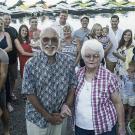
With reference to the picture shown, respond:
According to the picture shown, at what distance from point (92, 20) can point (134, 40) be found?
6454 mm

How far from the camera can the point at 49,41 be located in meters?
2.91

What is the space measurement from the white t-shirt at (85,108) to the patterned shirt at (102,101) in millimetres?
35

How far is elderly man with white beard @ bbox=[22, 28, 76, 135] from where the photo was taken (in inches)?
114

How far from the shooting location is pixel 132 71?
5.04 meters

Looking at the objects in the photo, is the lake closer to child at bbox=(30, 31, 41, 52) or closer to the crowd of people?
child at bbox=(30, 31, 41, 52)


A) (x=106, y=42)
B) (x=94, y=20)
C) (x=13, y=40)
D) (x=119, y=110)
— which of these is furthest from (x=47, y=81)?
(x=94, y=20)

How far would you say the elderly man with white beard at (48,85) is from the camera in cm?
289

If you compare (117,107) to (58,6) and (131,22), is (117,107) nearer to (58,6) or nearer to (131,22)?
(131,22)

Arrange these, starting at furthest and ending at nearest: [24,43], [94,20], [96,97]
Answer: [94,20]
[24,43]
[96,97]

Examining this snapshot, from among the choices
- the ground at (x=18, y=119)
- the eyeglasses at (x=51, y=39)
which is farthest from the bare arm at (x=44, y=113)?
the ground at (x=18, y=119)

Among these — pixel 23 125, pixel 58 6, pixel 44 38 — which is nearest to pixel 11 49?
pixel 23 125

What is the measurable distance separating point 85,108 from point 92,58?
39 cm

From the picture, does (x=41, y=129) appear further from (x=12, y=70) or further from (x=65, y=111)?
(x=12, y=70)

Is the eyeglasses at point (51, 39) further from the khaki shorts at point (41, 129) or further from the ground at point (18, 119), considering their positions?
the ground at point (18, 119)
